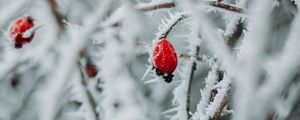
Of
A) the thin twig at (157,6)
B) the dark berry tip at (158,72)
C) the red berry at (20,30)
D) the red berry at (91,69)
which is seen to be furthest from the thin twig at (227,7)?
the red berry at (91,69)

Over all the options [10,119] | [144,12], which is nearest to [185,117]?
[144,12]

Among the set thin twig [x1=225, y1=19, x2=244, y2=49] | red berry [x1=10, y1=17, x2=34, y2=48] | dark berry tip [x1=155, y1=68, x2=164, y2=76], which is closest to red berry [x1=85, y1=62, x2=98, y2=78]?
red berry [x1=10, y1=17, x2=34, y2=48]

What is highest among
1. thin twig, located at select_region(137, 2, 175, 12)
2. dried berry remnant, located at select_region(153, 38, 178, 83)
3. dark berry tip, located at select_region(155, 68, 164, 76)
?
thin twig, located at select_region(137, 2, 175, 12)

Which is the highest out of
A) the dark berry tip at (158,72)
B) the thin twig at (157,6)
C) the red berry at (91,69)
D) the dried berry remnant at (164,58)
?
the thin twig at (157,6)

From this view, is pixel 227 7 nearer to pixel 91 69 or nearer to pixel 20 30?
pixel 20 30

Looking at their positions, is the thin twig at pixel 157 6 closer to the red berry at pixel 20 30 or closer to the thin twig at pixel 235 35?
the thin twig at pixel 235 35

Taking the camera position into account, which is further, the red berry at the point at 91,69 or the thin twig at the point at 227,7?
the red berry at the point at 91,69

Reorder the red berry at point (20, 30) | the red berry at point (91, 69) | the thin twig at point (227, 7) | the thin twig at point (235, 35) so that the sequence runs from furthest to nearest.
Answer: the red berry at point (91, 69), the red berry at point (20, 30), the thin twig at point (235, 35), the thin twig at point (227, 7)

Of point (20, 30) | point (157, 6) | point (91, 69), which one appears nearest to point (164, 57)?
point (157, 6)

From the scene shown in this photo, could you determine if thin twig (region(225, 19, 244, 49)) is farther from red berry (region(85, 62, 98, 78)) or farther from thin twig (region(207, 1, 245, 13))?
red berry (region(85, 62, 98, 78))

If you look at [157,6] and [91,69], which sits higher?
[157,6]
